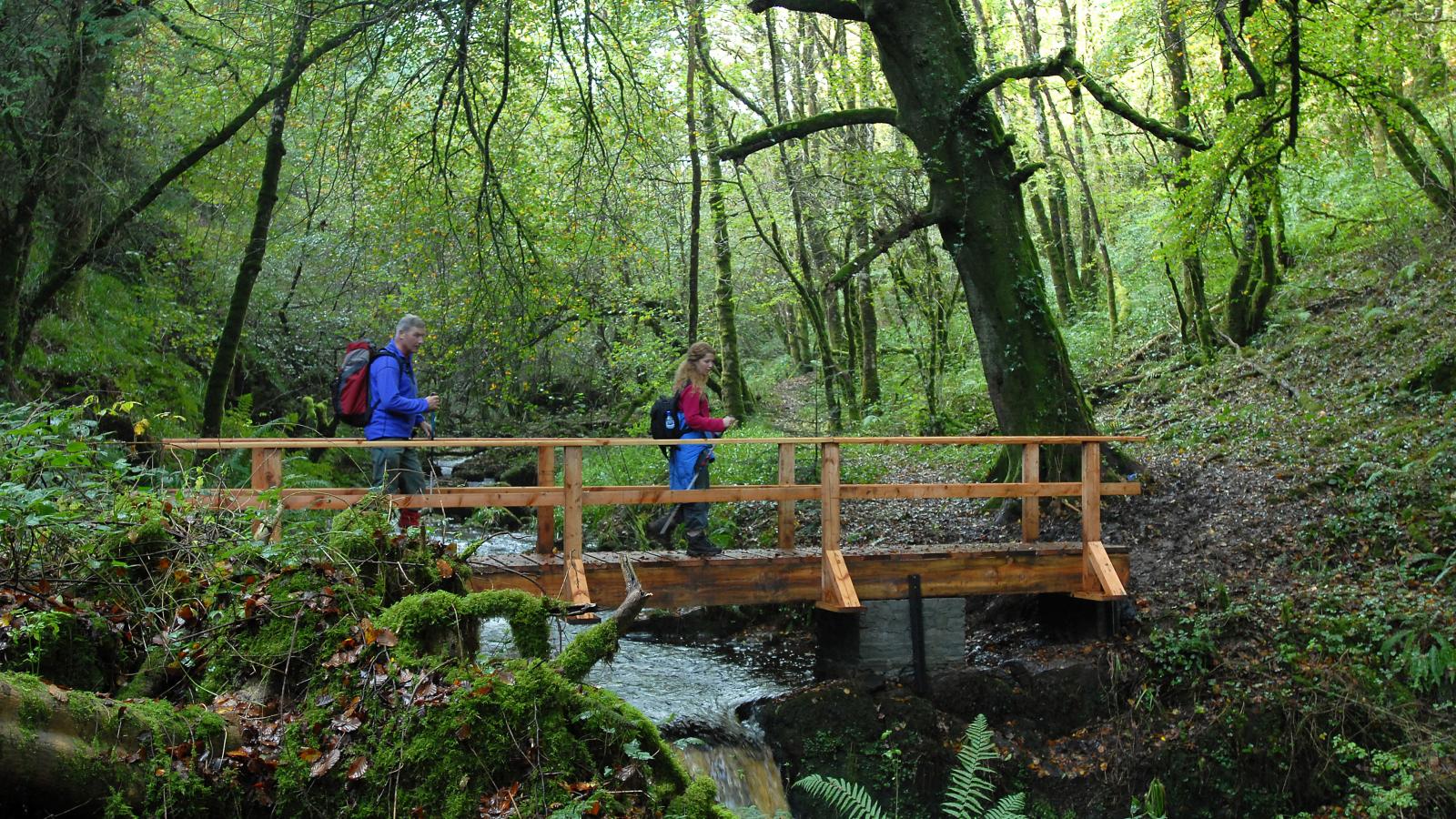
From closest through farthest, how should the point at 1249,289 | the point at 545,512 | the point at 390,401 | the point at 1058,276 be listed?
the point at 390,401 → the point at 545,512 → the point at 1249,289 → the point at 1058,276

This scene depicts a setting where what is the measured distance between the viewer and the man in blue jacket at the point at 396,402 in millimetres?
7336

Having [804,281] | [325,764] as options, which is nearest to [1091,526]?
[325,764]

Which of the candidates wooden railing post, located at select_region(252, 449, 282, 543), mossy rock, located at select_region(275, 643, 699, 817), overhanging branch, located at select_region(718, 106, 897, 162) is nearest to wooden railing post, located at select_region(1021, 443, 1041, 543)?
overhanging branch, located at select_region(718, 106, 897, 162)

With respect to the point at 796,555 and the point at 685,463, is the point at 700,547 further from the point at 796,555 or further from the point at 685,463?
the point at 796,555

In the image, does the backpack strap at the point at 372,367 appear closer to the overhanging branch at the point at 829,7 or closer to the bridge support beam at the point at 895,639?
the bridge support beam at the point at 895,639

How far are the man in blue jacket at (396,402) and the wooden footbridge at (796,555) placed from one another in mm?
484

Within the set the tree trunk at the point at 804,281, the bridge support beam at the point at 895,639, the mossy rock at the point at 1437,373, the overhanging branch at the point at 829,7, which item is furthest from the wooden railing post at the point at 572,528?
the mossy rock at the point at 1437,373


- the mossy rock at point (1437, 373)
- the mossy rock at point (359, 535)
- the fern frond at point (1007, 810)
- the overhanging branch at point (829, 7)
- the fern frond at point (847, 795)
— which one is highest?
the overhanging branch at point (829, 7)

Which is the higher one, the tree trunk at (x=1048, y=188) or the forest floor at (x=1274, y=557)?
the tree trunk at (x=1048, y=188)

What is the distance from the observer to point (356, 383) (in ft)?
24.0

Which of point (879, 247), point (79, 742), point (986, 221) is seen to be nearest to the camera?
point (79, 742)

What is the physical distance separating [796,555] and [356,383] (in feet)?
12.1

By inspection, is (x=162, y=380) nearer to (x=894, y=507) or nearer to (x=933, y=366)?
(x=894, y=507)

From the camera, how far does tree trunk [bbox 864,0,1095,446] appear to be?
1058 cm
